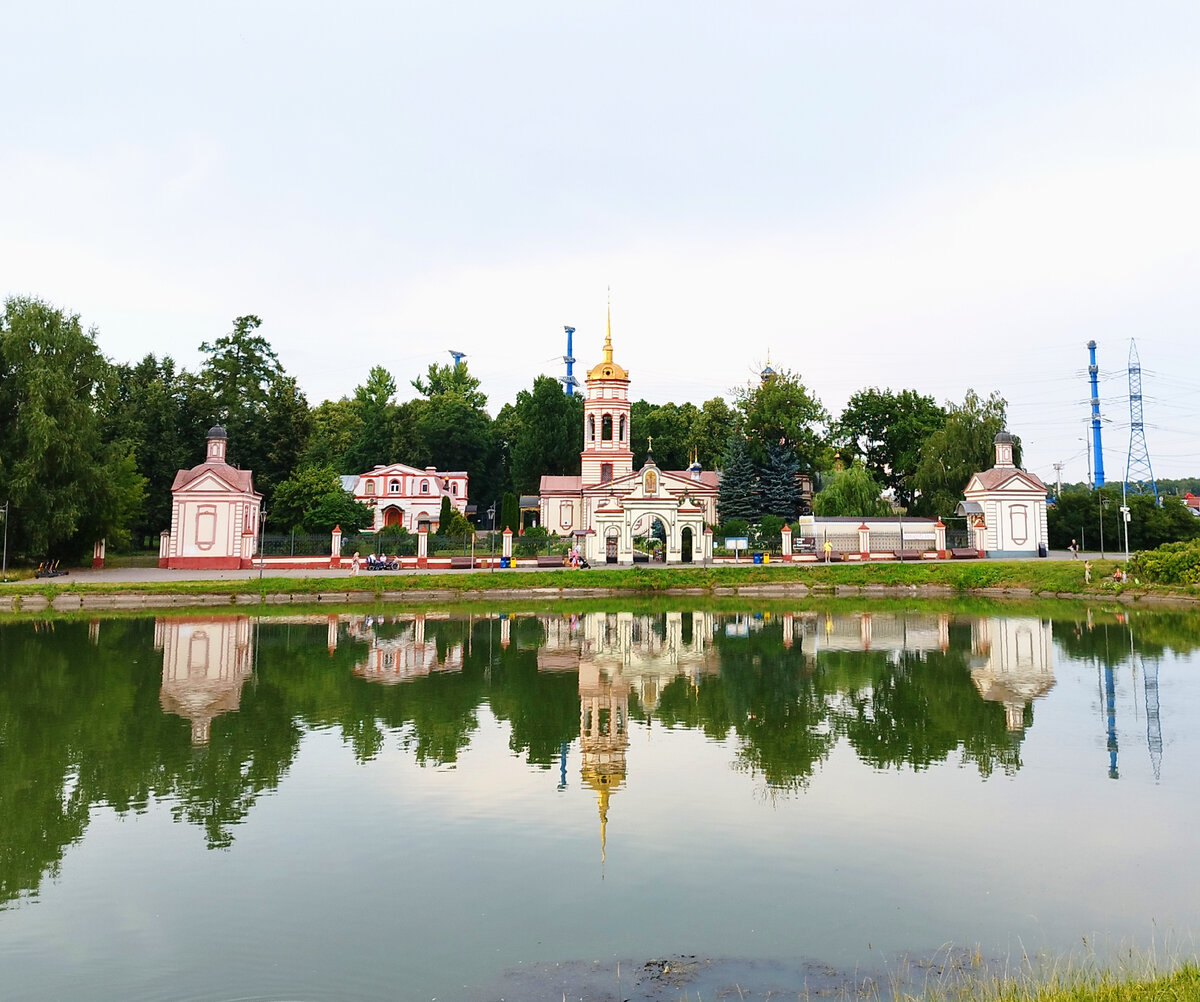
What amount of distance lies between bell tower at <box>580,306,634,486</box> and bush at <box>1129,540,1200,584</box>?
33.5 m

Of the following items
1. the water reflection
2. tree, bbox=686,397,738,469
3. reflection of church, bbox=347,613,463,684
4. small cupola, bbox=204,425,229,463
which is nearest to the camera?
the water reflection

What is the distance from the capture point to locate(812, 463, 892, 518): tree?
192 feet

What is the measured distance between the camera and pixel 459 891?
8602 mm

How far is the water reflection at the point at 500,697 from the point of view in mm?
12359

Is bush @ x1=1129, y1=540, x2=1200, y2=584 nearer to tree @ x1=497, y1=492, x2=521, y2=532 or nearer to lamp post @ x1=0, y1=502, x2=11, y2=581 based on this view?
tree @ x1=497, y1=492, x2=521, y2=532

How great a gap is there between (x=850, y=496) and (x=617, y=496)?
47.2 feet

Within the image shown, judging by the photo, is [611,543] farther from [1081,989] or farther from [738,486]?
[1081,989]

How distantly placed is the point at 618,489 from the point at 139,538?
30356mm

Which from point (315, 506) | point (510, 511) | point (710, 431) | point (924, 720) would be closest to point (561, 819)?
point (924, 720)

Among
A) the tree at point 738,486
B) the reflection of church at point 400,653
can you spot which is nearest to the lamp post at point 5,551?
the reflection of church at point 400,653

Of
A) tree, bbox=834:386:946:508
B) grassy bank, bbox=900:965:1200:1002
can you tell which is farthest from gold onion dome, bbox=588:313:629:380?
grassy bank, bbox=900:965:1200:1002

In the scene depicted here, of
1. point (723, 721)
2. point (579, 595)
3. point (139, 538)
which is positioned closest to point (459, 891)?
point (723, 721)

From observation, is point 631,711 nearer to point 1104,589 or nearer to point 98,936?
point 98,936

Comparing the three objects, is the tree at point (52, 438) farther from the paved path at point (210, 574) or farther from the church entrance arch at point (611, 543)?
the church entrance arch at point (611, 543)
